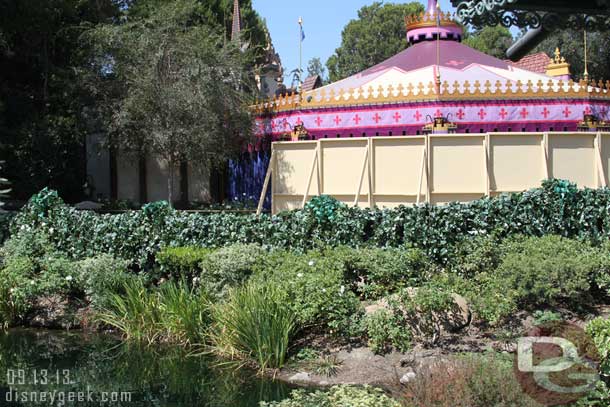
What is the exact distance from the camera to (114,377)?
8.67m

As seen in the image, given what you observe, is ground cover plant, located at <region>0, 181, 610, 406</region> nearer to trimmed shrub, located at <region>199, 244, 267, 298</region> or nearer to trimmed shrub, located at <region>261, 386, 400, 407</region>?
trimmed shrub, located at <region>199, 244, 267, 298</region>

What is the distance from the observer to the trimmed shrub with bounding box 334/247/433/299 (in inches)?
356

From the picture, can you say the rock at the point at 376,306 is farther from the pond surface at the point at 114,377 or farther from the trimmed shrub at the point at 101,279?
the trimmed shrub at the point at 101,279

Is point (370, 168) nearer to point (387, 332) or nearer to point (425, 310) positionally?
point (425, 310)

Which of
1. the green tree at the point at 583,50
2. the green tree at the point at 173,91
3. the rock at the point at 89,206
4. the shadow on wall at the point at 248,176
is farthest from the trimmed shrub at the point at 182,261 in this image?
the green tree at the point at 583,50

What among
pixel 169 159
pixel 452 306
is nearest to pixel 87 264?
pixel 452 306

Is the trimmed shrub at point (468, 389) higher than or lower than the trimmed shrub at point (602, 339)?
lower

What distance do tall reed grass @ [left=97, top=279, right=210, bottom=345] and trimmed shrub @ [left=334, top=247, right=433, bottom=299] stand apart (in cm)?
190

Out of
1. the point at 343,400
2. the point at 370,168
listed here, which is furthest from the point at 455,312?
the point at 370,168

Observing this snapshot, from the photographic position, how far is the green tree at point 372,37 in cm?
6331

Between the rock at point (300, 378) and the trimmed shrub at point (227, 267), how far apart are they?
1.86 metres

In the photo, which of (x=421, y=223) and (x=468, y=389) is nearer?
(x=468, y=389)

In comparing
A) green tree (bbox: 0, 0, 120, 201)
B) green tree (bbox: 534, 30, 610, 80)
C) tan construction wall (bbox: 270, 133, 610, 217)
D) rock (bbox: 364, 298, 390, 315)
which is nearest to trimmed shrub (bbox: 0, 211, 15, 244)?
green tree (bbox: 0, 0, 120, 201)

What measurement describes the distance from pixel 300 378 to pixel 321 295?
980 mm
